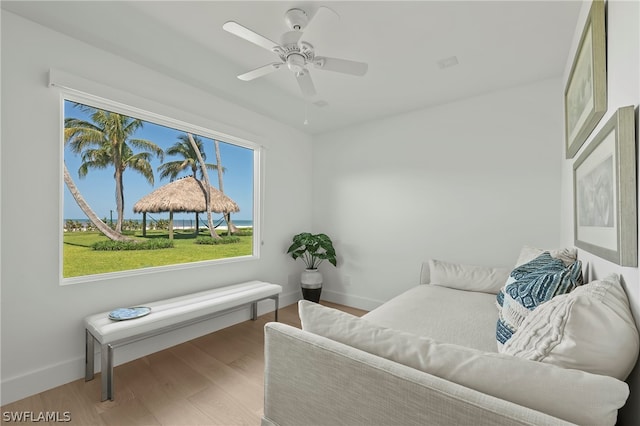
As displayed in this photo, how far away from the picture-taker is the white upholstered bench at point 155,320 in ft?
6.16

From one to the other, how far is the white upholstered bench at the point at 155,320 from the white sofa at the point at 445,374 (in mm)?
1368

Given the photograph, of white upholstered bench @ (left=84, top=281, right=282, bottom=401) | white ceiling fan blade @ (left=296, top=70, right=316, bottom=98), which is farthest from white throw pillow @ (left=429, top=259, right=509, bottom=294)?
white ceiling fan blade @ (left=296, top=70, right=316, bottom=98)

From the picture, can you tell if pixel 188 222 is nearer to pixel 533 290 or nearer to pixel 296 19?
pixel 296 19

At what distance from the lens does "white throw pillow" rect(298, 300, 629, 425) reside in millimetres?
647

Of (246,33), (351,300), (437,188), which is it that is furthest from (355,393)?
(351,300)

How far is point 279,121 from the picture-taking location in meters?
3.86

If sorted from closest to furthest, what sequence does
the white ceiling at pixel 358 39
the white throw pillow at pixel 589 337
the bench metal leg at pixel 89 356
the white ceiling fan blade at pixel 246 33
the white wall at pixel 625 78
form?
1. the white throw pillow at pixel 589 337
2. the white wall at pixel 625 78
3. the white ceiling fan blade at pixel 246 33
4. the white ceiling at pixel 358 39
5. the bench metal leg at pixel 89 356

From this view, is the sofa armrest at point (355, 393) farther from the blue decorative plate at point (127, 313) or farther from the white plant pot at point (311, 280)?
the white plant pot at point (311, 280)

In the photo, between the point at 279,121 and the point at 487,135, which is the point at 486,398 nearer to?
the point at 487,135

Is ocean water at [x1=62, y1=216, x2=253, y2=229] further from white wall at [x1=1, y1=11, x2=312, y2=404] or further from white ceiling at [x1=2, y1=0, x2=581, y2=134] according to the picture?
white ceiling at [x1=2, y1=0, x2=581, y2=134]

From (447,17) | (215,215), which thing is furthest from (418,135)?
(215,215)

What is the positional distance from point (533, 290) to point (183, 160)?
3122mm

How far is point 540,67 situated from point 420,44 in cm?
124

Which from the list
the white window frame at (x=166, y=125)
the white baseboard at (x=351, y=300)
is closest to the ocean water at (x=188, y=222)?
the white window frame at (x=166, y=125)
